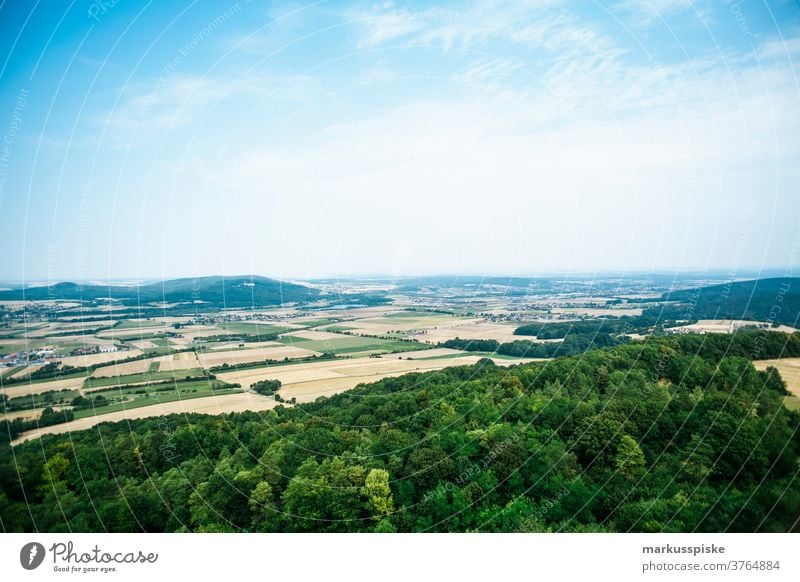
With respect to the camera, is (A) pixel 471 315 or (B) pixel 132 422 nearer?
(B) pixel 132 422

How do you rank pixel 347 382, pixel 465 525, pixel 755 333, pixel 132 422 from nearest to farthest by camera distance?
pixel 465 525
pixel 132 422
pixel 755 333
pixel 347 382

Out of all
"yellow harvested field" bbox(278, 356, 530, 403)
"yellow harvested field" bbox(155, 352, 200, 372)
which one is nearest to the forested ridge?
"yellow harvested field" bbox(278, 356, 530, 403)

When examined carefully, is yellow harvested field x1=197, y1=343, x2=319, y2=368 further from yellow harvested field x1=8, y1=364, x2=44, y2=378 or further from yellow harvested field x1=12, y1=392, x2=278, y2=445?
yellow harvested field x1=8, y1=364, x2=44, y2=378

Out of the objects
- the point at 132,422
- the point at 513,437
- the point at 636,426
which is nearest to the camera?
the point at 513,437

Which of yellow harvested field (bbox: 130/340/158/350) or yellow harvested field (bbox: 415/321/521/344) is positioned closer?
yellow harvested field (bbox: 130/340/158/350)

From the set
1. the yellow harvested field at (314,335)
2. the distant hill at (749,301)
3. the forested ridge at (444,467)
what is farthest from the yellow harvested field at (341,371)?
the distant hill at (749,301)

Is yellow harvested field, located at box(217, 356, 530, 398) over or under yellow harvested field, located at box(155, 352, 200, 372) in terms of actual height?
under
